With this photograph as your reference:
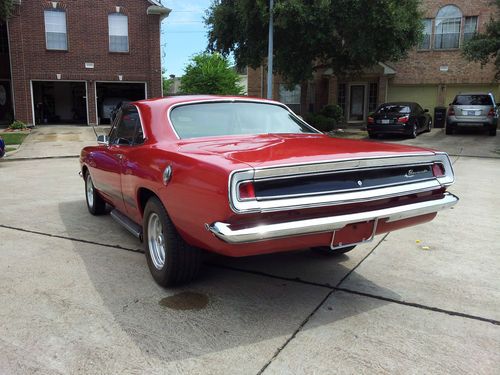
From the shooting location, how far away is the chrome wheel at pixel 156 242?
13.2 ft

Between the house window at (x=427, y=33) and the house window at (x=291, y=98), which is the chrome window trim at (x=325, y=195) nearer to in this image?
the house window at (x=427, y=33)

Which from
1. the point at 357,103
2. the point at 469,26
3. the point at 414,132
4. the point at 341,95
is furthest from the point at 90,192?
the point at 469,26

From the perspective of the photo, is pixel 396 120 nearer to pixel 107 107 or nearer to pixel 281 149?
pixel 107 107

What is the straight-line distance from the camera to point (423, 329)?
327 centimetres

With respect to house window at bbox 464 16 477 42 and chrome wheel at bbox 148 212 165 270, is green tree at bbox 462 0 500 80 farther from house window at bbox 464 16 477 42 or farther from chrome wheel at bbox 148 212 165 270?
chrome wheel at bbox 148 212 165 270

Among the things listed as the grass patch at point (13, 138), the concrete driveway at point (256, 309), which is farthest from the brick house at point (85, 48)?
the concrete driveway at point (256, 309)

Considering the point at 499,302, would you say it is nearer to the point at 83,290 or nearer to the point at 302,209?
the point at 302,209

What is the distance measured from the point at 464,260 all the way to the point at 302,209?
2.54 m

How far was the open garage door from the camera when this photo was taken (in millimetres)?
24234

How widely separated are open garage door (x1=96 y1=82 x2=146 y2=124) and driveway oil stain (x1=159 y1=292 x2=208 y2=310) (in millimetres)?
21682

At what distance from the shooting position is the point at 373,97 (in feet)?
88.5

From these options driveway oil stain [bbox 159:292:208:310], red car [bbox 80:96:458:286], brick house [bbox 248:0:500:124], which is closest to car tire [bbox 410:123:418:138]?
brick house [bbox 248:0:500:124]

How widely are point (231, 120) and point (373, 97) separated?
2404 cm

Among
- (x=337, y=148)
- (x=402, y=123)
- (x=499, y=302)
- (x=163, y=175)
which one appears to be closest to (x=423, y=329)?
(x=499, y=302)
